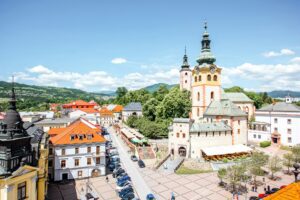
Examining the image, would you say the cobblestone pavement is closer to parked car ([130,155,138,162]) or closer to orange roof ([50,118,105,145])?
parked car ([130,155,138,162])

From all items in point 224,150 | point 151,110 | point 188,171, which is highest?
point 151,110

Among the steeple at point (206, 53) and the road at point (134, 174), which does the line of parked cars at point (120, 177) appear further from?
the steeple at point (206, 53)

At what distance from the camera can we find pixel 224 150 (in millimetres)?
43281

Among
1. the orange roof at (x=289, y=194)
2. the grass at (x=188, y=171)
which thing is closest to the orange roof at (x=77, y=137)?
the grass at (x=188, y=171)

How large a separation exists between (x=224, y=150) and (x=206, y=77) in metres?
18.9

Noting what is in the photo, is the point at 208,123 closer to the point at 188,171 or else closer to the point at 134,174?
the point at 188,171

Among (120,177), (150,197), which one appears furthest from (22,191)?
(120,177)

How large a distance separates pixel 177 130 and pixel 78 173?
21.7m

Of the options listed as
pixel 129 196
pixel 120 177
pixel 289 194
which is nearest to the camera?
pixel 289 194

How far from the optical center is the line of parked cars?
28188 mm

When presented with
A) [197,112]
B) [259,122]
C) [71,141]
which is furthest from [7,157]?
[259,122]

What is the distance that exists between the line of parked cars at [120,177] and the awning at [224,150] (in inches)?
688

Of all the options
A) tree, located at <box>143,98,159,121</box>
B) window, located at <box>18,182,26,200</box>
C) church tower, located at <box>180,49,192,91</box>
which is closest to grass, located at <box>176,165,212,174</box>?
window, located at <box>18,182,26,200</box>

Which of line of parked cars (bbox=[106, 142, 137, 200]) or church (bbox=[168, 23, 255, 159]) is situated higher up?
church (bbox=[168, 23, 255, 159])
